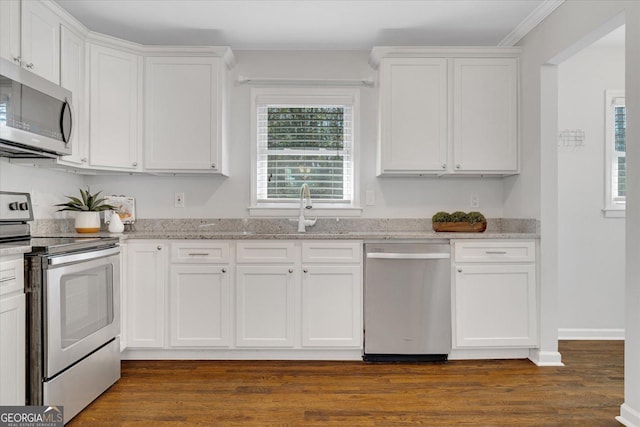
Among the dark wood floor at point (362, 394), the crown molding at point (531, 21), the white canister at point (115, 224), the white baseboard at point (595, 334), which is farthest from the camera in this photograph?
the white baseboard at point (595, 334)

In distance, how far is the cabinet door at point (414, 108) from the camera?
10.9 ft

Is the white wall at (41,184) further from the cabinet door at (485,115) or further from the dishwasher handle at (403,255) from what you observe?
the cabinet door at (485,115)

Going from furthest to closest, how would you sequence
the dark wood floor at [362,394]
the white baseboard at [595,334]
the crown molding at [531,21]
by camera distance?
1. the white baseboard at [595,334]
2. the crown molding at [531,21]
3. the dark wood floor at [362,394]

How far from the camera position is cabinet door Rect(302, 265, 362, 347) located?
3004mm

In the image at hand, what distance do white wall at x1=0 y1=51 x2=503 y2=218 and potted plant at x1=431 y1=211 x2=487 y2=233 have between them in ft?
0.92

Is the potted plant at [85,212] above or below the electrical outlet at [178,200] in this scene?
below

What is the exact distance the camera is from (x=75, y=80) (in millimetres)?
2908

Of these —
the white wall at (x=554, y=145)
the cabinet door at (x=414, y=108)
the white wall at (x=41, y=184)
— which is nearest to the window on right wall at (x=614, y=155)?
the white wall at (x=554, y=145)

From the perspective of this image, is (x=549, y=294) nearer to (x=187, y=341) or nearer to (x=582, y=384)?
(x=582, y=384)

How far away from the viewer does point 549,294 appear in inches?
119

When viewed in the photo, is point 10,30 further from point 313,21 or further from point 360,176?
point 360,176

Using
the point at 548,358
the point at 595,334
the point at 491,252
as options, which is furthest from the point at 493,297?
the point at 595,334

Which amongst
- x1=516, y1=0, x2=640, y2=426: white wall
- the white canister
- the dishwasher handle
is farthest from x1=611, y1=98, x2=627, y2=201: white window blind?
the white canister

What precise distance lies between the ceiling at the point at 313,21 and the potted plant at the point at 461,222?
Result: 56.6 inches
